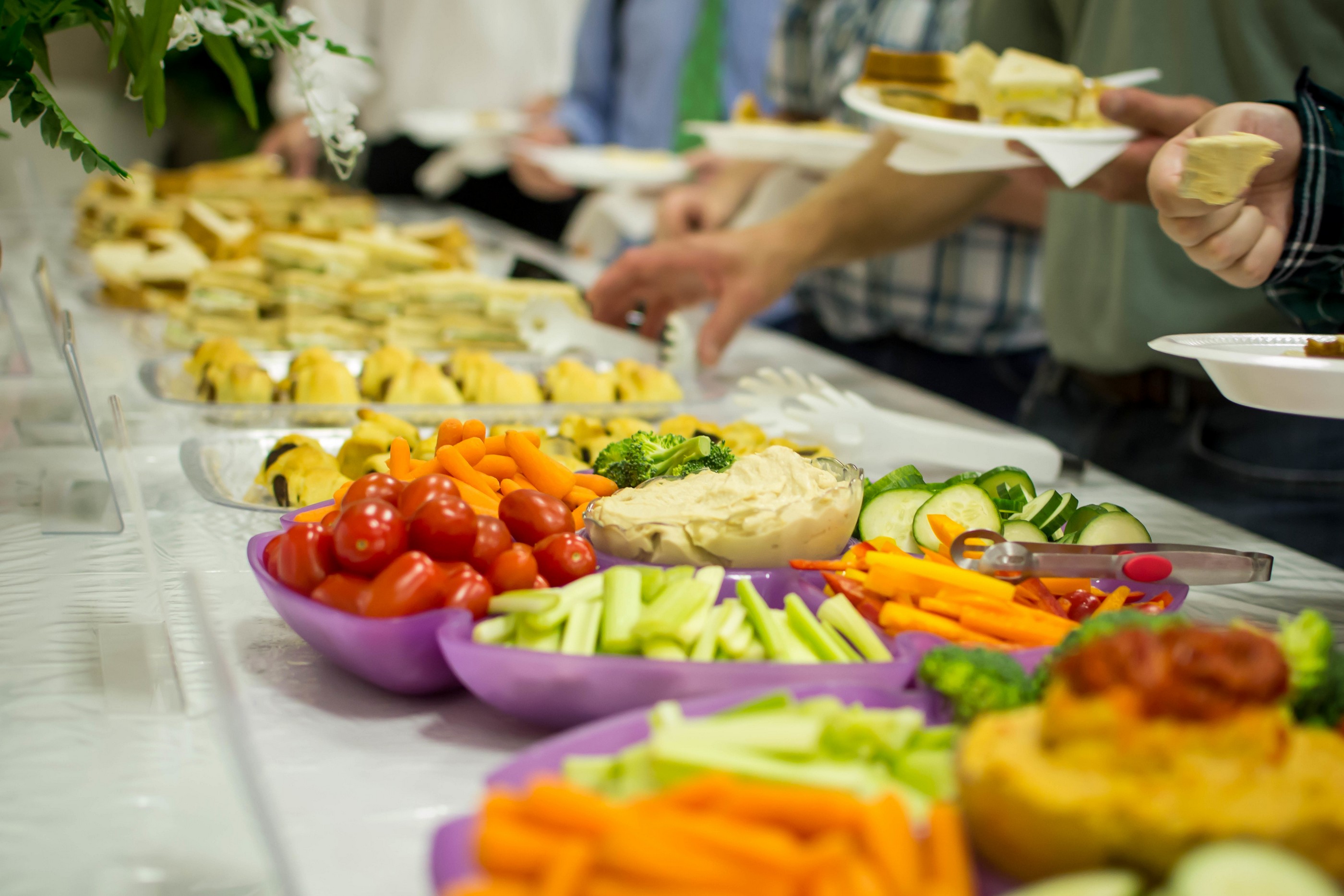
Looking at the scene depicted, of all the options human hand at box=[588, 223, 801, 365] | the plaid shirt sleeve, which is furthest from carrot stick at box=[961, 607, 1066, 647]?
human hand at box=[588, 223, 801, 365]

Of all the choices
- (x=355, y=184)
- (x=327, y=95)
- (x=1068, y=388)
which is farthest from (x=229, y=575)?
(x=355, y=184)

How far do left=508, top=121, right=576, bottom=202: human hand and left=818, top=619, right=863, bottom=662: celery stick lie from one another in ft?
14.1

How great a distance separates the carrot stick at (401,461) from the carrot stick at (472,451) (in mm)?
73

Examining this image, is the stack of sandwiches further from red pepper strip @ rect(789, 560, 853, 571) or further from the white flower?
the white flower

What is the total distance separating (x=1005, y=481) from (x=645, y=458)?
549mm

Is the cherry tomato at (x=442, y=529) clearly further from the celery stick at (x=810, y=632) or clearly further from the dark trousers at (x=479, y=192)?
the dark trousers at (x=479, y=192)

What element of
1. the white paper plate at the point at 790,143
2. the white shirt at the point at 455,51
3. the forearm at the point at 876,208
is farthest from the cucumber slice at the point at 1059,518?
the white shirt at the point at 455,51

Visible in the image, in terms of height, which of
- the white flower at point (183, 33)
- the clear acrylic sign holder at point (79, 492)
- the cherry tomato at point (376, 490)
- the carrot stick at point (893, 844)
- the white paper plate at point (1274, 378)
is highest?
the white flower at point (183, 33)

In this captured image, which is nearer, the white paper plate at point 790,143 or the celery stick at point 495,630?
the celery stick at point 495,630

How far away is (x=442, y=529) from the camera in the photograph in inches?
47.1

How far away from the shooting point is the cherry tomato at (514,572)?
118cm

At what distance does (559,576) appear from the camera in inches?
Answer: 49.7

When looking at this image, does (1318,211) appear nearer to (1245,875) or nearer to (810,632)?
(810,632)

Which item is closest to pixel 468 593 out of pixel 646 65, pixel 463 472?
pixel 463 472
